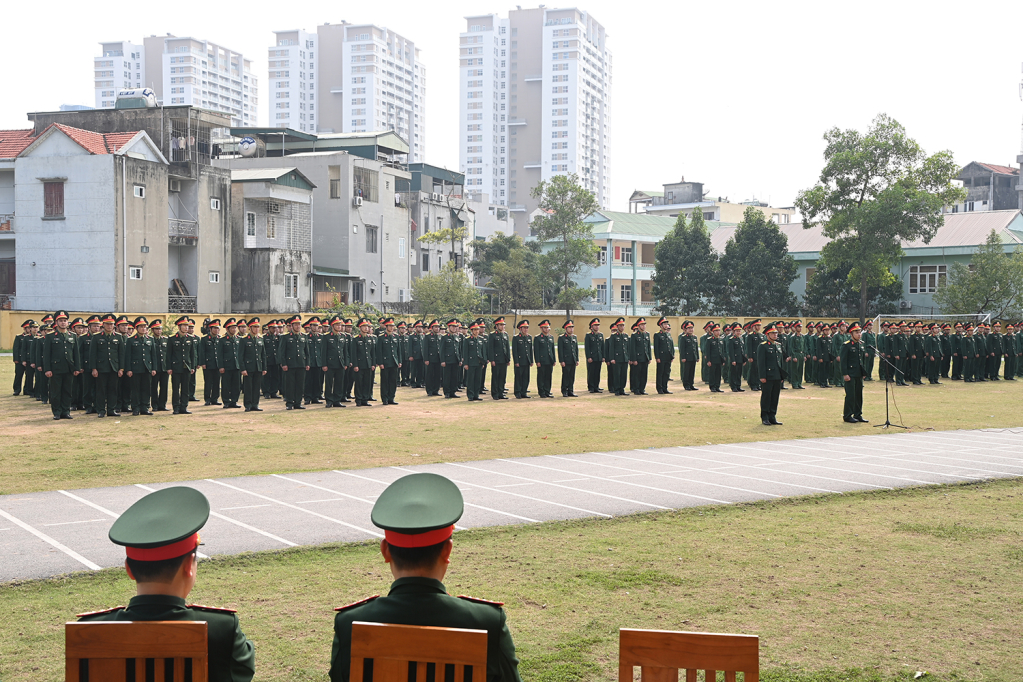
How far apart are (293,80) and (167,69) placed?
18.8 meters

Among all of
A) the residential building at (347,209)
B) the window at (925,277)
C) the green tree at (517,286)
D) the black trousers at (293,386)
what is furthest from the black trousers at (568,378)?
the green tree at (517,286)

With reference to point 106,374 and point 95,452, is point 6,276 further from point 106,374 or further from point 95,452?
point 95,452

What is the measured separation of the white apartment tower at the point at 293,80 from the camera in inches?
5138

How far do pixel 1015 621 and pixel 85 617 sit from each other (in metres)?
5.04

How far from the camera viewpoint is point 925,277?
146 ft

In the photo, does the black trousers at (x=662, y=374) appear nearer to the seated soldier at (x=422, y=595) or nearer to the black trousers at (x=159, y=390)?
the black trousers at (x=159, y=390)

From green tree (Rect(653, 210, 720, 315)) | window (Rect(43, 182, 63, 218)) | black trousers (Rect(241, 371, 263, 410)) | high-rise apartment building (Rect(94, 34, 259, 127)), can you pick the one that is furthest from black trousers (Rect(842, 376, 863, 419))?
high-rise apartment building (Rect(94, 34, 259, 127))

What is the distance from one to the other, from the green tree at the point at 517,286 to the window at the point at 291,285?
1412 centimetres

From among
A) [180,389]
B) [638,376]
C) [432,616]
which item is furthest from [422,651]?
[638,376]

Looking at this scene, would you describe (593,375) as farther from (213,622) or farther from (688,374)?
(213,622)

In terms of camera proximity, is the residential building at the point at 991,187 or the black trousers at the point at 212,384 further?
the residential building at the point at 991,187

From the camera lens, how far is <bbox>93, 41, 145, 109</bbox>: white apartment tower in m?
132

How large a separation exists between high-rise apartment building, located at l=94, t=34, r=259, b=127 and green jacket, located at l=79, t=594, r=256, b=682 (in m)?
139

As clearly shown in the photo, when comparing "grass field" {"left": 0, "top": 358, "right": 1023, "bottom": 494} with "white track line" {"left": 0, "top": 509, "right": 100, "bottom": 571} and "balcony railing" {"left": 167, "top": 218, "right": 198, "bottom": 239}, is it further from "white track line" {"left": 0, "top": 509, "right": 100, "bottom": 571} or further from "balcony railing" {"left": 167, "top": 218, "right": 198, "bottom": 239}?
"balcony railing" {"left": 167, "top": 218, "right": 198, "bottom": 239}
